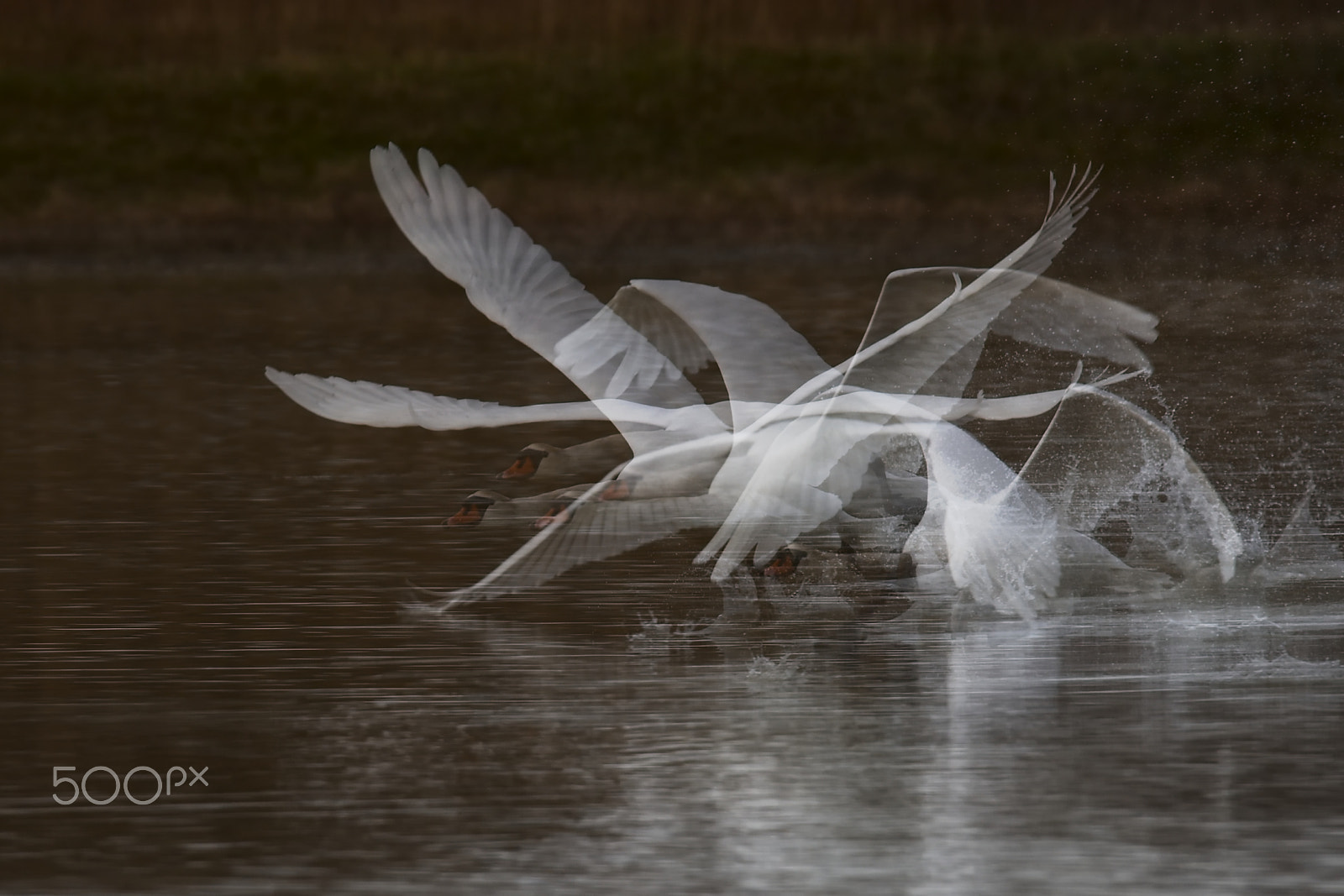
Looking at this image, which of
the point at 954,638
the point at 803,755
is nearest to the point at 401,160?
the point at 954,638

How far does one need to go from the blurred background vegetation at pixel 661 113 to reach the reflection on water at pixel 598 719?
14942 millimetres

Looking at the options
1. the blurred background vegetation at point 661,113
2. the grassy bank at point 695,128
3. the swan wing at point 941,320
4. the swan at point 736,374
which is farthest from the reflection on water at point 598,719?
the grassy bank at point 695,128

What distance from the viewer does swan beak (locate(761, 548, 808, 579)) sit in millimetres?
8930

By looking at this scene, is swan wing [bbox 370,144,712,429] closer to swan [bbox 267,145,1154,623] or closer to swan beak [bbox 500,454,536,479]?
swan [bbox 267,145,1154,623]

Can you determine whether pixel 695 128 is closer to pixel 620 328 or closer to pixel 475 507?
pixel 620 328

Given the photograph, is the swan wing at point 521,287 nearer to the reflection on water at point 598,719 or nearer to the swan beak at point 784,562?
the reflection on water at point 598,719

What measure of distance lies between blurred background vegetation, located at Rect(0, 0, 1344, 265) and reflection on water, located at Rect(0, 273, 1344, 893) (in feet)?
49.0

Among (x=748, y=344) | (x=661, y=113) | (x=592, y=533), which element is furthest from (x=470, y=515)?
(x=661, y=113)

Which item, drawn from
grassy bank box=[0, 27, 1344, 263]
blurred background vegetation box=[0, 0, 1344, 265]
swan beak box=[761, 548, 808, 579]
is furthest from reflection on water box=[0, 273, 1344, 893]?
grassy bank box=[0, 27, 1344, 263]

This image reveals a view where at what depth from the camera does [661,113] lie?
29.7 metres

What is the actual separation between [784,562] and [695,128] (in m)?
20.7

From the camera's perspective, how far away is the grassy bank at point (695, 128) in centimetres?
2697

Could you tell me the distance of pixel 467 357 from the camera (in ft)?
55.1

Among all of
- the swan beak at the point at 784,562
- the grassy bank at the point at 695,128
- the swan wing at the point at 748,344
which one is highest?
the grassy bank at the point at 695,128
